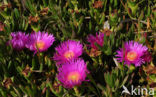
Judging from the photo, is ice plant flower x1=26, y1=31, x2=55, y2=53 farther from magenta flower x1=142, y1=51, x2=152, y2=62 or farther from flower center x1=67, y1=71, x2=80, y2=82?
magenta flower x1=142, y1=51, x2=152, y2=62

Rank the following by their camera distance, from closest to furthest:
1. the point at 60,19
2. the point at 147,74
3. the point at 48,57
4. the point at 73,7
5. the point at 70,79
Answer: the point at 70,79, the point at 147,74, the point at 48,57, the point at 60,19, the point at 73,7

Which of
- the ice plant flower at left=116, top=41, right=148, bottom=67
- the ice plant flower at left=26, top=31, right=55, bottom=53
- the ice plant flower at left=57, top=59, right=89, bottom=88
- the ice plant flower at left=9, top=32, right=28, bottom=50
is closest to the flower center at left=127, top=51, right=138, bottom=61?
the ice plant flower at left=116, top=41, right=148, bottom=67

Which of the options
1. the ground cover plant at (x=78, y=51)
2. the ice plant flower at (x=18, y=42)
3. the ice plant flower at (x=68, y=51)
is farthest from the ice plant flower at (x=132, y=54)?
the ice plant flower at (x=18, y=42)

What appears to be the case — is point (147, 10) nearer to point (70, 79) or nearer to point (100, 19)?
point (100, 19)

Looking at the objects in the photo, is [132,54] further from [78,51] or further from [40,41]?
[40,41]

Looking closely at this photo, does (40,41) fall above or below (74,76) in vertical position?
above

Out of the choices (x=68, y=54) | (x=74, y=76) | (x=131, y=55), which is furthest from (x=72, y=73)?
(x=131, y=55)

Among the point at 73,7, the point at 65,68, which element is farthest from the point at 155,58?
the point at 73,7
